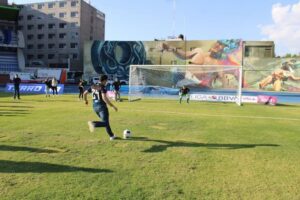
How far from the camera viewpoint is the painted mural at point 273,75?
2442 inches

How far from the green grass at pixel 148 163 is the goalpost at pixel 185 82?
16262 millimetres

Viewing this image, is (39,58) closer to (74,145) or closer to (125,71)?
(125,71)

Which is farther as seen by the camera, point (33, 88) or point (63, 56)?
point (63, 56)

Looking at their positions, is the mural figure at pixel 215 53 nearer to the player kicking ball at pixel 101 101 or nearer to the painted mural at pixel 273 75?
the painted mural at pixel 273 75

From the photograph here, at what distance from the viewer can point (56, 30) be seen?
315 feet

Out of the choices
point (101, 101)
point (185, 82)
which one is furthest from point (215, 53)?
point (101, 101)

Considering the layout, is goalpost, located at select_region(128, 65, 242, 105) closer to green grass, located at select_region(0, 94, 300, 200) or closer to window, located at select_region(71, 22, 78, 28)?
green grass, located at select_region(0, 94, 300, 200)

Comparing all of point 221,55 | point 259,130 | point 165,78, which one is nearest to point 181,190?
point 259,130

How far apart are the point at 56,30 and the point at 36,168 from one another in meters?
94.5

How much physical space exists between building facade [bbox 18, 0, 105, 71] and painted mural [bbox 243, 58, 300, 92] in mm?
47096

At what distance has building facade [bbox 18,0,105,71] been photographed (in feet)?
306

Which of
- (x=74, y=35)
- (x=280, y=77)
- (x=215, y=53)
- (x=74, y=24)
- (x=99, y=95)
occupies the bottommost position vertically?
(x=99, y=95)

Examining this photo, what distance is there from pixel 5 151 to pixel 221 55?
204ft

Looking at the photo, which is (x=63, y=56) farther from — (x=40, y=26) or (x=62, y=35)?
(x=40, y=26)
